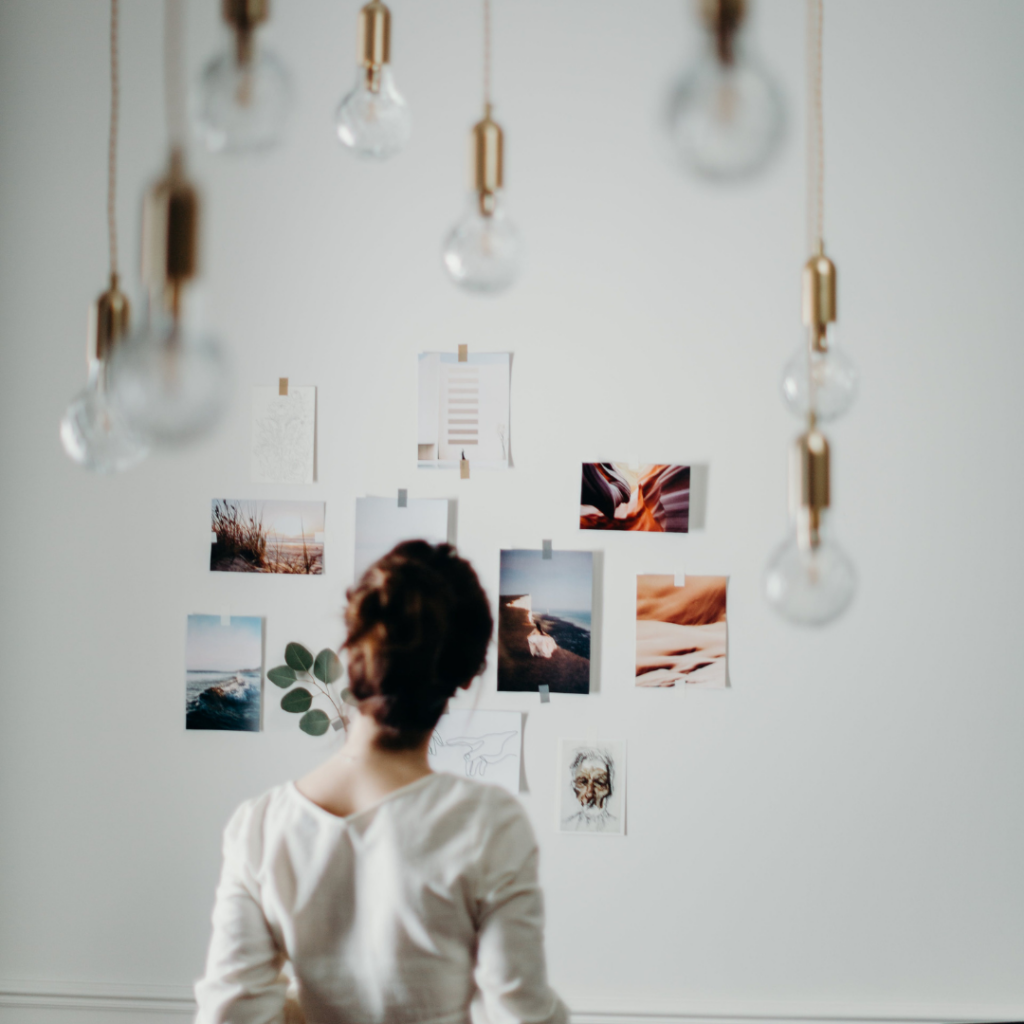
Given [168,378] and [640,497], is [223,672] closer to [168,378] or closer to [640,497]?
[640,497]

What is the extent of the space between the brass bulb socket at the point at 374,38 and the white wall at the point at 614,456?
1.25 meters

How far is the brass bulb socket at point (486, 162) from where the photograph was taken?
0.79 metres

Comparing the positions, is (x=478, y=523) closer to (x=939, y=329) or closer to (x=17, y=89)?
(x=939, y=329)

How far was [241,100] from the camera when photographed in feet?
2.01

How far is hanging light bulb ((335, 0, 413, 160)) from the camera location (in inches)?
32.5

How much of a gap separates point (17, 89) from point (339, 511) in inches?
50.0

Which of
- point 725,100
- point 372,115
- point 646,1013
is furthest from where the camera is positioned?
point 646,1013

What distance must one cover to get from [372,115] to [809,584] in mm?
565

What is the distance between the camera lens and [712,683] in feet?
6.70

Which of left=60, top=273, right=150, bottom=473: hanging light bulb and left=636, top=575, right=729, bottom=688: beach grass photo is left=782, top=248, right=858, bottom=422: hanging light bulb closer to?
left=60, top=273, right=150, bottom=473: hanging light bulb

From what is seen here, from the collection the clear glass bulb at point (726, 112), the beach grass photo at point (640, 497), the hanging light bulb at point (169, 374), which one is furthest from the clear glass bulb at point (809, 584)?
the beach grass photo at point (640, 497)

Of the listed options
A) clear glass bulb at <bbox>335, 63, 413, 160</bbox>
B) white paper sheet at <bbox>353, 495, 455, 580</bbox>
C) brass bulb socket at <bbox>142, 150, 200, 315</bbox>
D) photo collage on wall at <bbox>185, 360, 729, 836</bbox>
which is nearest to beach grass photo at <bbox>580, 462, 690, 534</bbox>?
photo collage on wall at <bbox>185, 360, 729, 836</bbox>

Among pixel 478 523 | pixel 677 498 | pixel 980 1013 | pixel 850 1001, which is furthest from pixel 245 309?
pixel 980 1013

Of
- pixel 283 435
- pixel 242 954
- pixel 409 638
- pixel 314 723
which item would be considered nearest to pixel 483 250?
pixel 409 638
